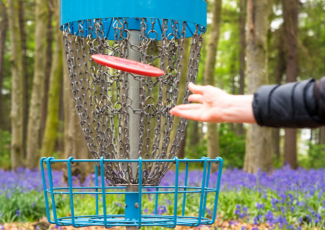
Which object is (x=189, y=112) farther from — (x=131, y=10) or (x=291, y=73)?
(x=291, y=73)

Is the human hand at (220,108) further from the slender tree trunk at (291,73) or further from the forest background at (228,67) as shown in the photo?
the slender tree trunk at (291,73)

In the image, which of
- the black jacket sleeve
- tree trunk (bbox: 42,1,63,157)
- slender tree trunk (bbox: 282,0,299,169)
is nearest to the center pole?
the black jacket sleeve

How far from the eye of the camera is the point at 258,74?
25.5 feet

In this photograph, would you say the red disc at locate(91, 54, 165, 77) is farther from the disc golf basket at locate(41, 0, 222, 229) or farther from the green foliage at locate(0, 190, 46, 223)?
the green foliage at locate(0, 190, 46, 223)

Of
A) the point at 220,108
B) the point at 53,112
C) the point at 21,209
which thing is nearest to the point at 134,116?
the point at 220,108

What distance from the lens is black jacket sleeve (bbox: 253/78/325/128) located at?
127cm

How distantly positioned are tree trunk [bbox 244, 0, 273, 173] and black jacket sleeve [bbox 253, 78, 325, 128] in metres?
6.59

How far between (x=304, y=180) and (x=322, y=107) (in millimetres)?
5406

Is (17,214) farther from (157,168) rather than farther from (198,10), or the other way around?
(198,10)

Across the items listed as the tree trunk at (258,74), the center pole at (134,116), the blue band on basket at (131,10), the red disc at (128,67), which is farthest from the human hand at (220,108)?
the tree trunk at (258,74)

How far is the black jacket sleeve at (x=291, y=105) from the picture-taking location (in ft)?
4.17

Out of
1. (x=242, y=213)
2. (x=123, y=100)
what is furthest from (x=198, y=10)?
(x=242, y=213)

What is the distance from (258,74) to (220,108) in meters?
6.71

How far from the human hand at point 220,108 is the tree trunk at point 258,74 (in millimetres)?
6512
